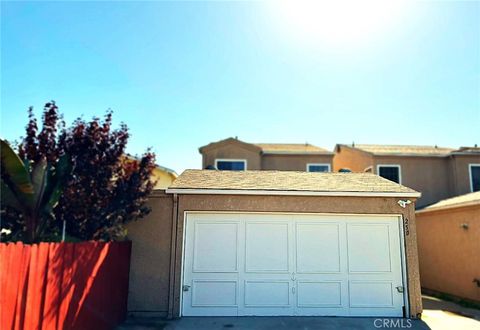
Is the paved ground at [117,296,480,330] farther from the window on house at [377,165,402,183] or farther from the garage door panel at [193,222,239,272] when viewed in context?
the window on house at [377,165,402,183]

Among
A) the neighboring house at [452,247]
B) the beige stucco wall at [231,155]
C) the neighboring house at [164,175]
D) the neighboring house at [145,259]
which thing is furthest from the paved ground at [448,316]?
the neighboring house at [164,175]

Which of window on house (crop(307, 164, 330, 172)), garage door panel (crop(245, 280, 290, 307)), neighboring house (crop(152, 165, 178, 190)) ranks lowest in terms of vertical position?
garage door panel (crop(245, 280, 290, 307))

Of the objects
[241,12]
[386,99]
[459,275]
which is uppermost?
[241,12]

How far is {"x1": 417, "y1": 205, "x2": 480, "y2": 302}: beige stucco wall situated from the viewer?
475 inches

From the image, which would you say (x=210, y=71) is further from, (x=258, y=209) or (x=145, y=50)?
(x=258, y=209)

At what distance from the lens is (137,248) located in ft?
30.8

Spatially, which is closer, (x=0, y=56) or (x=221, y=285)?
(x=0, y=56)

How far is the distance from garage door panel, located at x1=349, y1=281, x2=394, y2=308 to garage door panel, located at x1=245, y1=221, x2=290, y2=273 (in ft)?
6.47

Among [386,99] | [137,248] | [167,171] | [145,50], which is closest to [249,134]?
[167,171]

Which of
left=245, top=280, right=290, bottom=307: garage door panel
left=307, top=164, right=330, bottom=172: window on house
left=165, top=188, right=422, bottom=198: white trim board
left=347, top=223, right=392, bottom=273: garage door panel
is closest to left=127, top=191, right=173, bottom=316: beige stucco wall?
left=165, top=188, right=422, bottom=198: white trim board

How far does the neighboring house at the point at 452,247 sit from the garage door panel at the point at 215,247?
875 centimetres

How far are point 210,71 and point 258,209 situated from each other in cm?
500

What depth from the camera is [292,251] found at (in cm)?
961

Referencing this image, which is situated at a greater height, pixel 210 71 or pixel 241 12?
pixel 241 12
